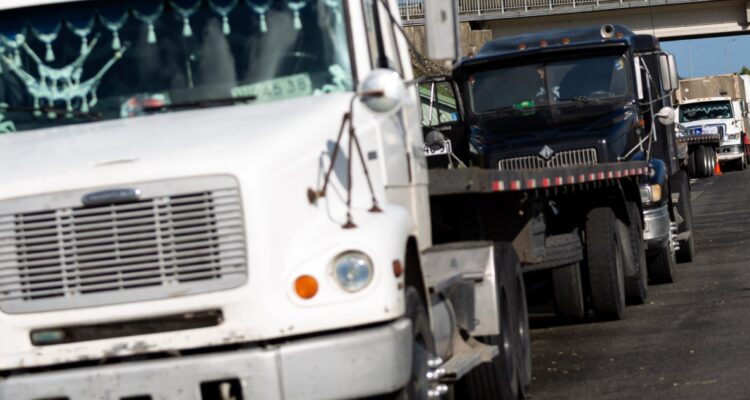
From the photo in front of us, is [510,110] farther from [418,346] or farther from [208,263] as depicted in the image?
[208,263]

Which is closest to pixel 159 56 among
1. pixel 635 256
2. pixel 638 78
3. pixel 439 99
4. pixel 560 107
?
pixel 439 99

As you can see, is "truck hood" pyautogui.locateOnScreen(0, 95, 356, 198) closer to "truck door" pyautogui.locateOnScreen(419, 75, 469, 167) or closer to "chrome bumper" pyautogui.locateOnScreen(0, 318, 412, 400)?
"chrome bumper" pyautogui.locateOnScreen(0, 318, 412, 400)

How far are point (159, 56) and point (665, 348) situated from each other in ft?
17.9

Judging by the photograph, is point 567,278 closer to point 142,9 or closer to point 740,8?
point 142,9

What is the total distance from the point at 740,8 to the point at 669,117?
169ft

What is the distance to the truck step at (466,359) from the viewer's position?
8.34 metres

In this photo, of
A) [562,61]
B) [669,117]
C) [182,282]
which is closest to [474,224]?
[182,282]

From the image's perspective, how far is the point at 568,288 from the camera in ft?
45.5

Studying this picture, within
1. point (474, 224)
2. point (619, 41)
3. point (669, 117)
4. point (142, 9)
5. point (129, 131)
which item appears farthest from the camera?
point (669, 117)

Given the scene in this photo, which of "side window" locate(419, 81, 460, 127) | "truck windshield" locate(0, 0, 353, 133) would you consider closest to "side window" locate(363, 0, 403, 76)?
"truck windshield" locate(0, 0, 353, 133)

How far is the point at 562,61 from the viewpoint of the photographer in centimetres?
1634

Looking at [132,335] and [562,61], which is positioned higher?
[562,61]

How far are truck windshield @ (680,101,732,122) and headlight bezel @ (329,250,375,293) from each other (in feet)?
154

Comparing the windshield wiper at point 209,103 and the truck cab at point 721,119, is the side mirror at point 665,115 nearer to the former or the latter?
the windshield wiper at point 209,103
